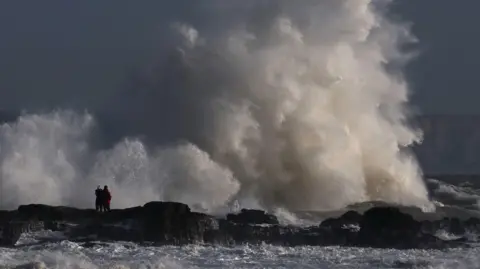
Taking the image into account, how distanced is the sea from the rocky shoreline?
0.41 m

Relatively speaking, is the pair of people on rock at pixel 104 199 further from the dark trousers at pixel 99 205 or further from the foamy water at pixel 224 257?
the foamy water at pixel 224 257

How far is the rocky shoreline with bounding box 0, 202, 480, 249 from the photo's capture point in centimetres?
2019

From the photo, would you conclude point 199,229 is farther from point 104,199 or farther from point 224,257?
point 104,199

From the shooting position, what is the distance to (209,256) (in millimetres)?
18609

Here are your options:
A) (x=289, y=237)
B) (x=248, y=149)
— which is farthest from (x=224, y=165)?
(x=289, y=237)

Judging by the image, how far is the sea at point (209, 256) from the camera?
1741 centimetres

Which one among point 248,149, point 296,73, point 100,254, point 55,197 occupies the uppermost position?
point 296,73

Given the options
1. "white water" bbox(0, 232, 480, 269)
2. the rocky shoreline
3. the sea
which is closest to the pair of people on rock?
the rocky shoreline

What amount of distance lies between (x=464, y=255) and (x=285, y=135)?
490 inches

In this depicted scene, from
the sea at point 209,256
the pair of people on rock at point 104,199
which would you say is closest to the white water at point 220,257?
the sea at point 209,256

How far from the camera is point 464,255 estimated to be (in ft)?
62.5

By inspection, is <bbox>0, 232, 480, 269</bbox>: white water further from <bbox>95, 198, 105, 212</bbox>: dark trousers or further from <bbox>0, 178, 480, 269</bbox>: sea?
<bbox>95, 198, 105, 212</bbox>: dark trousers

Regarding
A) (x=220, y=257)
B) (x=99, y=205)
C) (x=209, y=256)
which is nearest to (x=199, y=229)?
(x=209, y=256)

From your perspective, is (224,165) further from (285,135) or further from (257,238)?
(257,238)
